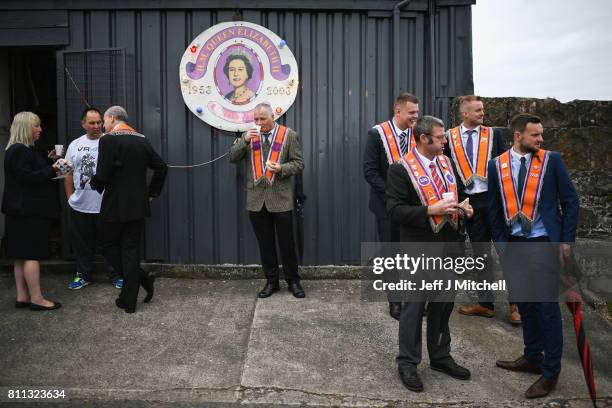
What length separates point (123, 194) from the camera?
18.1 feet

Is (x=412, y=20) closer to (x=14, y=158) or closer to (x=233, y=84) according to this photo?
(x=233, y=84)

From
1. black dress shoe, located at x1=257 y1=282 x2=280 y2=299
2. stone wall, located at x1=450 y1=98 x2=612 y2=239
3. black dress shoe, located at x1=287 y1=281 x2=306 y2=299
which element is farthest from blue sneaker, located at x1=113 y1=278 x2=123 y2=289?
stone wall, located at x1=450 y1=98 x2=612 y2=239

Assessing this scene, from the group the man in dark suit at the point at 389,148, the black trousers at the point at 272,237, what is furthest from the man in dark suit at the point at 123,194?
the man in dark suit at the point at 389,148


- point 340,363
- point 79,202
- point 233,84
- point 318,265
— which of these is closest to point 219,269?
point 318,265

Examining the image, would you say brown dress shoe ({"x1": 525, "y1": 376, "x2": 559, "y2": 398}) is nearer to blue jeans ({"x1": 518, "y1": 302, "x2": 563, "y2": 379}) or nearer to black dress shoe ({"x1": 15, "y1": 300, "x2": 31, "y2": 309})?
blue jeans ({"x1": 518, "y1": 302, "x2": 563, "y2": 379})

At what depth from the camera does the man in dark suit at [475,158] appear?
5480 mm

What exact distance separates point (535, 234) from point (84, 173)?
14.8 feet

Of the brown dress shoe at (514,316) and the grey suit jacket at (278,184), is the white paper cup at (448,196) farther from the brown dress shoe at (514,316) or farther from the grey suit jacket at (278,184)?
the grey suit jacket at (278,184)

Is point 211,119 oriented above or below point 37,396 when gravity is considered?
above

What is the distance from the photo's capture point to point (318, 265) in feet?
22.7

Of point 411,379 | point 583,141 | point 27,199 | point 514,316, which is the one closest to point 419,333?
point 411,379

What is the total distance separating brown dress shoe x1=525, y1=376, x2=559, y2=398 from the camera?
13.2ft

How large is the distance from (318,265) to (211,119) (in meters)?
2.09

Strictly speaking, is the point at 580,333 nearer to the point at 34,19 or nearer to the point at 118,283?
the point at 118,283
